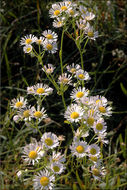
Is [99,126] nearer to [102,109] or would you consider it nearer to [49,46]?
[102,109]

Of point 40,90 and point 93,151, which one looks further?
point 40,90

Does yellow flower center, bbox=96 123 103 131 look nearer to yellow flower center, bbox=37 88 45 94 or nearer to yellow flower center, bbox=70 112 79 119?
yellow flower center, bbox=70 112 79 119

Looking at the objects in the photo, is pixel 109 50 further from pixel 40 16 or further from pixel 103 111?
pixel 103 111

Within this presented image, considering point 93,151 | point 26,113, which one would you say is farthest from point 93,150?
point 26,113

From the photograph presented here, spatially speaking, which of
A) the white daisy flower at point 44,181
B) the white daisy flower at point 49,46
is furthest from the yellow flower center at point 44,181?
the white daisy flower at point 49,46

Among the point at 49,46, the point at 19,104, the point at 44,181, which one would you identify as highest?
the point at 49,46

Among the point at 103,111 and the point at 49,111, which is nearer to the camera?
the point at 103,111

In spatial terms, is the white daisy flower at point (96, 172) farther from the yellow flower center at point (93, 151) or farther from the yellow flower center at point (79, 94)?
the yellow flower center at point (79, 94)

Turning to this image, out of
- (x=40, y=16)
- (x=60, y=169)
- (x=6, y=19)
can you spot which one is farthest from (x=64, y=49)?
(x=60, y=169)

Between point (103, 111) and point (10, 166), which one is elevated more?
point (103, 111)
